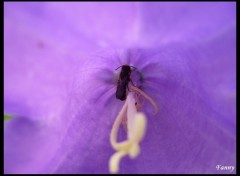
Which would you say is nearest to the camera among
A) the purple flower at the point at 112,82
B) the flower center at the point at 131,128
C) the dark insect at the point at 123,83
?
the flower center at the point at 131,128

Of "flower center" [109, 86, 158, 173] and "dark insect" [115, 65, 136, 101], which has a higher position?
"dark insect" [115, 65, 136, 101]

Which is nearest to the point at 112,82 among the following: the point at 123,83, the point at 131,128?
the point at 123,83

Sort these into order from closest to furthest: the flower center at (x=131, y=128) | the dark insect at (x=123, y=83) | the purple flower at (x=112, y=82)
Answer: the flower center at (x=131, y=128), the purple flower at (x=112, y=82), the dark insect at (x=123, y=83)

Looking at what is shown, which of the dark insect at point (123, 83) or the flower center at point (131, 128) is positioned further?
the dark insect at point (123, 83)

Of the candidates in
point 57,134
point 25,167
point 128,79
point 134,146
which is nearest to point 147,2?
point 128,79

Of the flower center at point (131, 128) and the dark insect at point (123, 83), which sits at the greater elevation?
the dark insect at point (123, 83)
